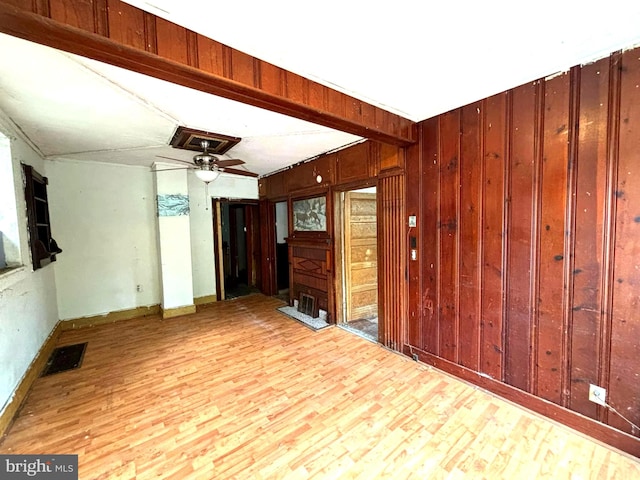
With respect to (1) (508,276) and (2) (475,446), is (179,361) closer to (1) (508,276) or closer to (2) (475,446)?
(2) (475,446)

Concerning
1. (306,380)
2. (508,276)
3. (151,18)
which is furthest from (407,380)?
(151,18)

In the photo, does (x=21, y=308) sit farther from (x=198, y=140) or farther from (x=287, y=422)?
(x=287, y=422)

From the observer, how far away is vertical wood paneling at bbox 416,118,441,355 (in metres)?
2.53

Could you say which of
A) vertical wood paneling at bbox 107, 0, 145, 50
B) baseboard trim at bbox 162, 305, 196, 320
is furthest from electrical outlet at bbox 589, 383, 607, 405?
baseboard trim at bbox 162, 305, 196, 320

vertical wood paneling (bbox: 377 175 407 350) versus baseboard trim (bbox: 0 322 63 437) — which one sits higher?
vertical wood paneling (bbox: 377 175 407 350)

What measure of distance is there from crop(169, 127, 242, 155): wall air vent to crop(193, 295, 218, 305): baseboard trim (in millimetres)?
2795

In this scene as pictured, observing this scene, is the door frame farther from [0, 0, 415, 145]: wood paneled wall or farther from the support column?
the support column

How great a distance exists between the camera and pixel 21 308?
2.44m

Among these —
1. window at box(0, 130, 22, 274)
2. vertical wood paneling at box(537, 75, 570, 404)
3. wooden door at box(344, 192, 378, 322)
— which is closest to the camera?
vertical wood paneling at box(537, 75, 570, 404)

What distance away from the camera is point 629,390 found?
1629 millimetres

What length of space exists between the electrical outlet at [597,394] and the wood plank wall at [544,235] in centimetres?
3

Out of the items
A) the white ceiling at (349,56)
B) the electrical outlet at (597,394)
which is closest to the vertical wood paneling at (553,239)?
the electrical outlet at (597,394)

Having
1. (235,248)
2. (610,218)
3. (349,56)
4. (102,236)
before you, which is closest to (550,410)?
(610,218)

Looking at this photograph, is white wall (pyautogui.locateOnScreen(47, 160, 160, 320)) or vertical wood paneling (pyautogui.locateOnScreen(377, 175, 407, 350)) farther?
white wall (pyautogui.locateOnScreen(47, 160, 160, 320))
